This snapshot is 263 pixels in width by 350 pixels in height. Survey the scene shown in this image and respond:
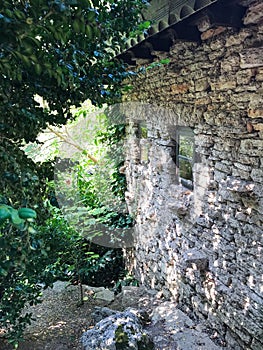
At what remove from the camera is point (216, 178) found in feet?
10.3

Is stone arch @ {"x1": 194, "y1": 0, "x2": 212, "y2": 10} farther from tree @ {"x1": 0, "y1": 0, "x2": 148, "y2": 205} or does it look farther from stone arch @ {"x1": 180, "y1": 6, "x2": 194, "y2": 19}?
tree @ {"x1": 0, "y1": 0, "x2": 148, "y2": 205}

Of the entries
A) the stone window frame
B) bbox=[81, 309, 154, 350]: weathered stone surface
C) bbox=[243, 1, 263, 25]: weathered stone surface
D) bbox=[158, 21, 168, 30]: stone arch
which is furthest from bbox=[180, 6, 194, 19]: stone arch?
bbox=[81, 309, 154, 350]: weathered stone surface

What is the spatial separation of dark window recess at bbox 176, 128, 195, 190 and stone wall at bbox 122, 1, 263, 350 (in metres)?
0.10

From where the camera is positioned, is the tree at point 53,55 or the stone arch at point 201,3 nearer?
the tree at point 53,55

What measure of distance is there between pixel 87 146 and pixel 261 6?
21.0ft

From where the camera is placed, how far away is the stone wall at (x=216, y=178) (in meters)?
2.62

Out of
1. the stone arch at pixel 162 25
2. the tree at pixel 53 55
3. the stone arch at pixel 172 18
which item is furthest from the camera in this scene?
the stone arch at pixel 162 25

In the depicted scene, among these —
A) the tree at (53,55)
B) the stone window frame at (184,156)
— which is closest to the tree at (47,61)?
the tree at (53,55)

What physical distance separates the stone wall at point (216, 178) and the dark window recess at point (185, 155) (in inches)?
4.1

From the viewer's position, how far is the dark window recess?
3748mm

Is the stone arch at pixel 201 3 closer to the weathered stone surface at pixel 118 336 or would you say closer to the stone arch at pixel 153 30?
the stone arch at pixel 153 30

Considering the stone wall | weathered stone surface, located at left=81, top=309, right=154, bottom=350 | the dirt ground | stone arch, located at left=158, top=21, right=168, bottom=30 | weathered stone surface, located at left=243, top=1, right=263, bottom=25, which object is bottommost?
the dirt ground

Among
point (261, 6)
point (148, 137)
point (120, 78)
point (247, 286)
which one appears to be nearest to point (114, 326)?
point (247, 286)

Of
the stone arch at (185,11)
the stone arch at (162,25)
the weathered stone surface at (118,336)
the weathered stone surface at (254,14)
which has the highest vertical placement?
the stone arch at (162,25)
